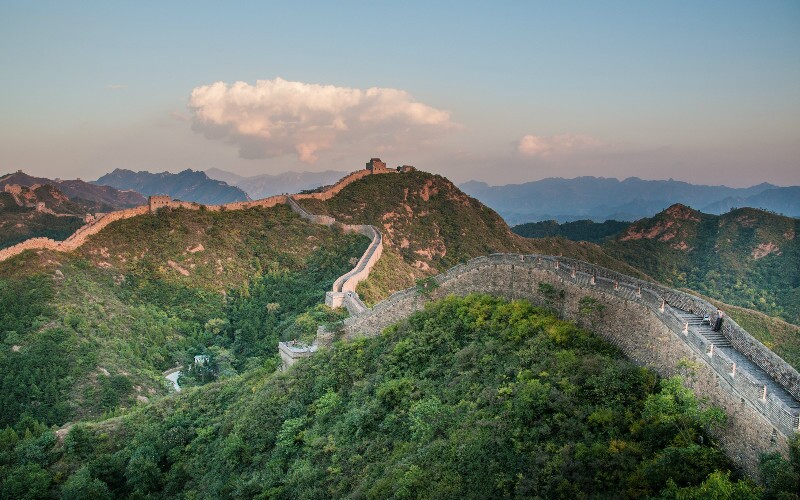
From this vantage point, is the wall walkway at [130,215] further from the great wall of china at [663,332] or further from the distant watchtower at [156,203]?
the great wall of china at [663,332]

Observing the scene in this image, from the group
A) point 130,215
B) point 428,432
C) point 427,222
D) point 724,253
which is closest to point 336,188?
point 427,222

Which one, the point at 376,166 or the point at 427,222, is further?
the point at 376,166

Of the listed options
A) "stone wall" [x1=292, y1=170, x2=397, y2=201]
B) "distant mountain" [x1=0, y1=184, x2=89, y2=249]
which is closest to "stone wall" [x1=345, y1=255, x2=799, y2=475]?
"stone wall" [x1=292, y1=170, x2=397, y2=201]

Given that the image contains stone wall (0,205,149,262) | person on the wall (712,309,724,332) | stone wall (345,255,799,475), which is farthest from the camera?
stone wall (0,205,149,262)

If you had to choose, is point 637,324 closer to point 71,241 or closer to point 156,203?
point 71,241

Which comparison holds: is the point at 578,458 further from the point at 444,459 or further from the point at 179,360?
the point at 179,360

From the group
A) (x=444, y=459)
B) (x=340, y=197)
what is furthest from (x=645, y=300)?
(x=340, y=197)

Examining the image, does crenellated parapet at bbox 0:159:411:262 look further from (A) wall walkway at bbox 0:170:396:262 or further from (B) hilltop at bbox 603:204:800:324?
(B) hilltop at bbox 603:204:800:324
